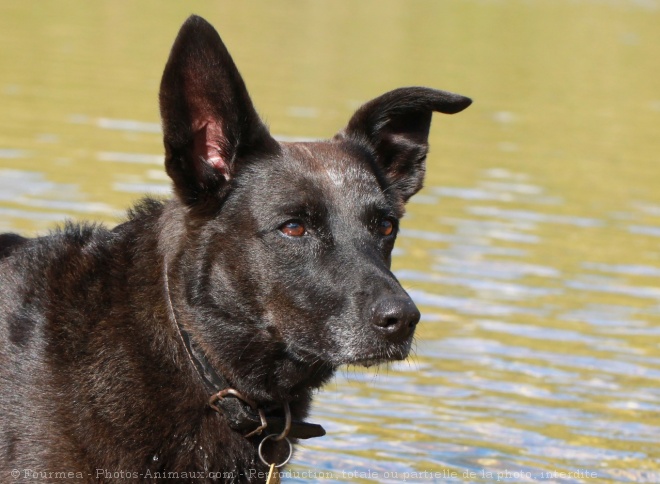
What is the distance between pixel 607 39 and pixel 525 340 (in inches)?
1024

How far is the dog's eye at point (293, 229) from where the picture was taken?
495 centimetres

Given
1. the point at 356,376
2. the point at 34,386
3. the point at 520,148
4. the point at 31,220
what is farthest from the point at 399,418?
the point at 520,148

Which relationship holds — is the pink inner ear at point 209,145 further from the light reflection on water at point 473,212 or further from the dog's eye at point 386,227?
the light reflection on water at point 473,212

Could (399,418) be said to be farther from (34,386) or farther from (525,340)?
(34,386)

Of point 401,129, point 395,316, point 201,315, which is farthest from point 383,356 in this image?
point 401,129

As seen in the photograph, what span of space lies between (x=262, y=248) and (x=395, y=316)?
0.65 metres

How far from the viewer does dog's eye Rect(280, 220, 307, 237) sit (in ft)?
16.2

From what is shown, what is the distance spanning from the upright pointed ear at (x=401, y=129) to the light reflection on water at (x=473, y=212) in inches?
77.7

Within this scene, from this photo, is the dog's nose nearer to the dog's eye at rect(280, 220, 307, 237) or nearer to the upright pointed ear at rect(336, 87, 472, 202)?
the dog's eye at rect(280, 220, 307, 237)

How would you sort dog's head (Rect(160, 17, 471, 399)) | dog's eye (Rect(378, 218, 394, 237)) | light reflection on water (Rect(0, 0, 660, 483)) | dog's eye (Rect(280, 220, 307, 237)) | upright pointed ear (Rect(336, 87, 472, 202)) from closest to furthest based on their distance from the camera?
dog's head (Rect(160, 17, 471, 399)), dog's eye (Rect(280, 220, 307, 237)), dog's eye (Rect(378, 218, 394, 237)), upright pointed ear (Rect(336, 87, 472, 202)), light reflection on water (Rect(0, 0, 660, 483))

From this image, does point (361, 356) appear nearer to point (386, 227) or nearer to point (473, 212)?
point (386, 227)

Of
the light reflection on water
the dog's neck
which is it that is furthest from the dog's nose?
the light reflection on water

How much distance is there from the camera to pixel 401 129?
5742mm

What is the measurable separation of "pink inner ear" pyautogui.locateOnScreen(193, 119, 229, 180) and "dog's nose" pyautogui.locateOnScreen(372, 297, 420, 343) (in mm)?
948
